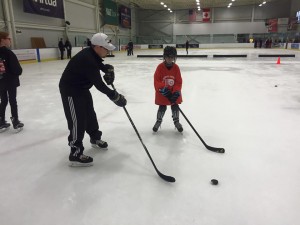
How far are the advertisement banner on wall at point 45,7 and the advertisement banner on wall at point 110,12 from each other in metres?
7.48

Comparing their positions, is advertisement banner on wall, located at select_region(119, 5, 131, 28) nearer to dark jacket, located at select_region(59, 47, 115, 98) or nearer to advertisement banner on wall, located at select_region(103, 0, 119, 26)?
advertisement banner on wall, located at select_region(103, 0, 119, 26)

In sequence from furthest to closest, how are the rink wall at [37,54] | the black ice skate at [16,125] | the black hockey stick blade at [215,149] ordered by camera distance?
the rink wall at [37,54], the black ice skate at [16,125], the black hockey stick blade at [215,149]

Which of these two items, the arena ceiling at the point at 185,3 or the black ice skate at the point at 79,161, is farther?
the arena ceiling at the point at 185,3

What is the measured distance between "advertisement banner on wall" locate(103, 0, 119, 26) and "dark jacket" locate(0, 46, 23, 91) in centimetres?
2240

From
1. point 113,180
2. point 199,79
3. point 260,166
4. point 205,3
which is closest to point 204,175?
point 260,166

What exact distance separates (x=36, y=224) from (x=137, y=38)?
3484 cm

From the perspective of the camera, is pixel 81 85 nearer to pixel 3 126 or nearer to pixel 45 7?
pixel 3 126

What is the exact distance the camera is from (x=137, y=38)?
34.5 meters

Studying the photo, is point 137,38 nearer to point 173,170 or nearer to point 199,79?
point 199,79

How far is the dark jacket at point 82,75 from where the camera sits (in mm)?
2025

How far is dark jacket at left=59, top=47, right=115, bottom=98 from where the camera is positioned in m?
2.03

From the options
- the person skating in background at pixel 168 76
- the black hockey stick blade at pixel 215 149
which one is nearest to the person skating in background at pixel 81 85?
the person skating in background at pixel 168 76

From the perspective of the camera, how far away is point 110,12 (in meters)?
24.5

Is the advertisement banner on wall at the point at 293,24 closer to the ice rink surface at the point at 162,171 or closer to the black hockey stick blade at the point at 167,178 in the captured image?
the ice rink surface at the point at 162,171
